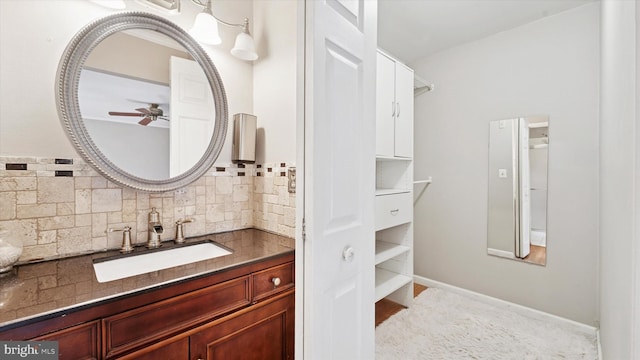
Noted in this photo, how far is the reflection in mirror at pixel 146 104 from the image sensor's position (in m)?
1.26

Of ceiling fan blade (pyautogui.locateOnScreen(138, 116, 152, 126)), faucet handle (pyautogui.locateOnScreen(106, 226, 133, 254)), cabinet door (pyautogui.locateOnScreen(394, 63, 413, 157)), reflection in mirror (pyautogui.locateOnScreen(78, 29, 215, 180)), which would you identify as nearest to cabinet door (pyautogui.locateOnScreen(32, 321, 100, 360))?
faucet handle (pyautogui.locateOnScreen(106, 226, 133, 254))

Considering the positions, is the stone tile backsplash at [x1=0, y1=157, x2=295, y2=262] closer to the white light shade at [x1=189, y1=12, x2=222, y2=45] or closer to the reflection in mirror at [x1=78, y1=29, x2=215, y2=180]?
the reflection in mirror at [x1=78, y1=29, x2=215, y2=180]

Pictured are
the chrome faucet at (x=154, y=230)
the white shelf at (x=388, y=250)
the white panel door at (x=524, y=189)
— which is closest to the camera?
the chrome faucet at (x=154, y=230)

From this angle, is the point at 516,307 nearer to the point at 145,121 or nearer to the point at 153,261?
the point at 153,261

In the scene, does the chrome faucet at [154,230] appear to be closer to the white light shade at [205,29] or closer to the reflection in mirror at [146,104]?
the reflection in mirror at [146,104]

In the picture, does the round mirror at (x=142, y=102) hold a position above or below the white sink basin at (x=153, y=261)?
above

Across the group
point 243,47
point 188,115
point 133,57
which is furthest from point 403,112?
point 133,57

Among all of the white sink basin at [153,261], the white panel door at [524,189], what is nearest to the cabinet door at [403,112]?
the white panel door at [524,189]

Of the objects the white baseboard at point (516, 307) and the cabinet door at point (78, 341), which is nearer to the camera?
the cabinet door at point (78, 341)

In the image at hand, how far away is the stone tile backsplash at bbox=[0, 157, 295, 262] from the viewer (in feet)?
3.62

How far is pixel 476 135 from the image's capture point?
8.23ft

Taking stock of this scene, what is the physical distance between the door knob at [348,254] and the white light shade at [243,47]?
1.39m

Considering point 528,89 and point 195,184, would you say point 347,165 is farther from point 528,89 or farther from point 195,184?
point 528,89

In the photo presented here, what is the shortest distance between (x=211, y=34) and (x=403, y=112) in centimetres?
158
